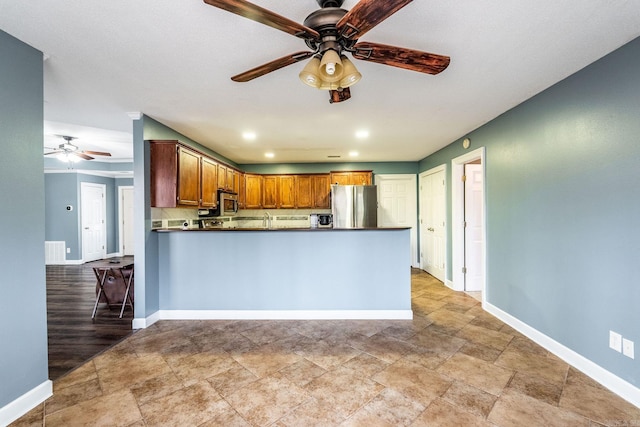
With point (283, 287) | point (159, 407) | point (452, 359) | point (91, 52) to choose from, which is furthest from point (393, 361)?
point (91, 52)

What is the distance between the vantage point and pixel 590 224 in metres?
2.18

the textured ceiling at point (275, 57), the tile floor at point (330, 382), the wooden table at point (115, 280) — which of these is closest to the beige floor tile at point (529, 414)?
the tile floor at point (330, 382)

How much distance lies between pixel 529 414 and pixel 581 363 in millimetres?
920

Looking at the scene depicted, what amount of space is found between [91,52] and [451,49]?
252 cm

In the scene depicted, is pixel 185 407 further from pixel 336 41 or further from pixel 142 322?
pixel 336 41

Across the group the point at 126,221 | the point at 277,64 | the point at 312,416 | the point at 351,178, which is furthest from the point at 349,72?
the point at 126,221

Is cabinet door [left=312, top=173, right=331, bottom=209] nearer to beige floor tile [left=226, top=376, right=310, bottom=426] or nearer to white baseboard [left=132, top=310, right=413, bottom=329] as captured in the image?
white baseboard [left=132, top=310, right=413, bottom=329]

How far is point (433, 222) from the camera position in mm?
5363

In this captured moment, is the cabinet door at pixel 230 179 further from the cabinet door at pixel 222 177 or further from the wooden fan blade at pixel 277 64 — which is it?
the wooden fan blade at pixel 277 64

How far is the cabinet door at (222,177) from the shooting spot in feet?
14.9

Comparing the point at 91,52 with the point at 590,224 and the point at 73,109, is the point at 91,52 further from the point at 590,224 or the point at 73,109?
the point at 590,224

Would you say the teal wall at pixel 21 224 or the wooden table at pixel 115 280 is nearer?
the teal wall at pixel 21 224

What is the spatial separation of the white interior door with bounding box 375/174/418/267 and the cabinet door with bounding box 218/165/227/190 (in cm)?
321

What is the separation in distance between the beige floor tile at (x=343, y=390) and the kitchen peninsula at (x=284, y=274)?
3.93 ft
